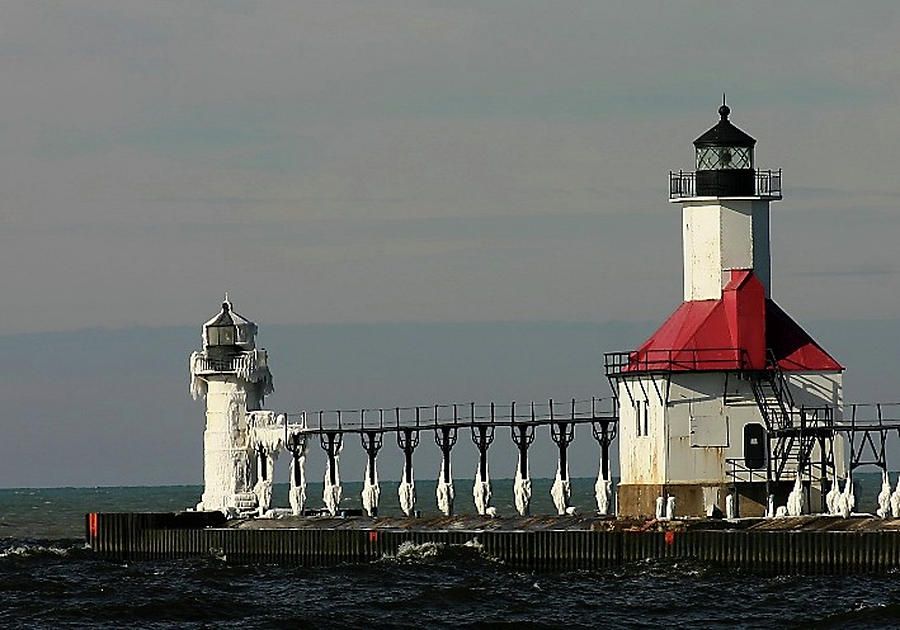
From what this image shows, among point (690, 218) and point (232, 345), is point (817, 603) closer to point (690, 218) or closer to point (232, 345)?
point (690, 218)

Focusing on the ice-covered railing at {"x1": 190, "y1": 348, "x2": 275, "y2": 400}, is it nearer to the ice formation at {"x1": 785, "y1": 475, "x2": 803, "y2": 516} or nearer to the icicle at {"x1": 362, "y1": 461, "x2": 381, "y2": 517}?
the icicle at {"x1": 362, "y1": 461, "x2": 381, "y2": 517}

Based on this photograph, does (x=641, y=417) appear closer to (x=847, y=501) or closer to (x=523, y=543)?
(x=523, y=543)

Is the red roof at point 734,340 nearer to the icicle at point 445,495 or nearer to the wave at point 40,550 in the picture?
the icicle at point 445,495

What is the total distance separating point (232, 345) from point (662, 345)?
1894 centimetres

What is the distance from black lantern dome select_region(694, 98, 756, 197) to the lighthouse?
0.10 feet

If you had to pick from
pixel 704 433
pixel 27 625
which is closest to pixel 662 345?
pixel 704 433

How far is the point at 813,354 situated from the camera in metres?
67.7

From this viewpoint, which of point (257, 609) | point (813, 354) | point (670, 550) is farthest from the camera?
point (813, 354)

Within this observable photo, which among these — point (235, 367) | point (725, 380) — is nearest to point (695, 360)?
point (725, 380)

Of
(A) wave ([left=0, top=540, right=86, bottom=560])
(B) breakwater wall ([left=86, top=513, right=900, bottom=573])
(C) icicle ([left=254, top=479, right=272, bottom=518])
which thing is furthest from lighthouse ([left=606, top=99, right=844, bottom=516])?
(A) wave ([left=0, top=540, right=86, bottom=560])

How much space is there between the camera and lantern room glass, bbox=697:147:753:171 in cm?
6869

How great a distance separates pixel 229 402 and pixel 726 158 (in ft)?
69.9

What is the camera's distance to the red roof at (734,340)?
66688 mm

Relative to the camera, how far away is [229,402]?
80.2 meters
